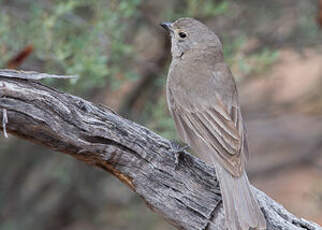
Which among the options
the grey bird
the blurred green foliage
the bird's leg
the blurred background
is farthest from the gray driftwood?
the blurred background

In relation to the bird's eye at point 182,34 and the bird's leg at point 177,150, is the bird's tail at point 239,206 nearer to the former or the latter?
the bird's leg at point 177,150

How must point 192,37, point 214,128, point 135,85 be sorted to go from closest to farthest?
point 214,128 → point 192,37 → point 135,85

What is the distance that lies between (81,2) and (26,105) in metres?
2.90

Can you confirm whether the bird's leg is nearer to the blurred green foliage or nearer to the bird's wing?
the bird's wing

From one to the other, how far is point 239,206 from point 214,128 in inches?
30.4

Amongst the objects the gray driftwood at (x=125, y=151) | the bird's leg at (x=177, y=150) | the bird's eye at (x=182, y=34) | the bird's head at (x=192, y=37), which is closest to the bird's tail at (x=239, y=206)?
the gray driftwood at (x=125, y=151)

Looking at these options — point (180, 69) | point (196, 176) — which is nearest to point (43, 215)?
point (180, 69)

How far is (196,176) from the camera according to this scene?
4484mm

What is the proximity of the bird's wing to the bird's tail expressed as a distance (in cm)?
12

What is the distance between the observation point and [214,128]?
4.90 metres

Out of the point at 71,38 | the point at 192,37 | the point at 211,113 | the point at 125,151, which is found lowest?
the point at 125,151

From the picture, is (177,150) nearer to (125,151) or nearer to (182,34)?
(125,151)

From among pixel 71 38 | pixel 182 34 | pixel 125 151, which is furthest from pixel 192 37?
pixel 125 151

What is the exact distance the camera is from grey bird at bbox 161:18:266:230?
439cm
